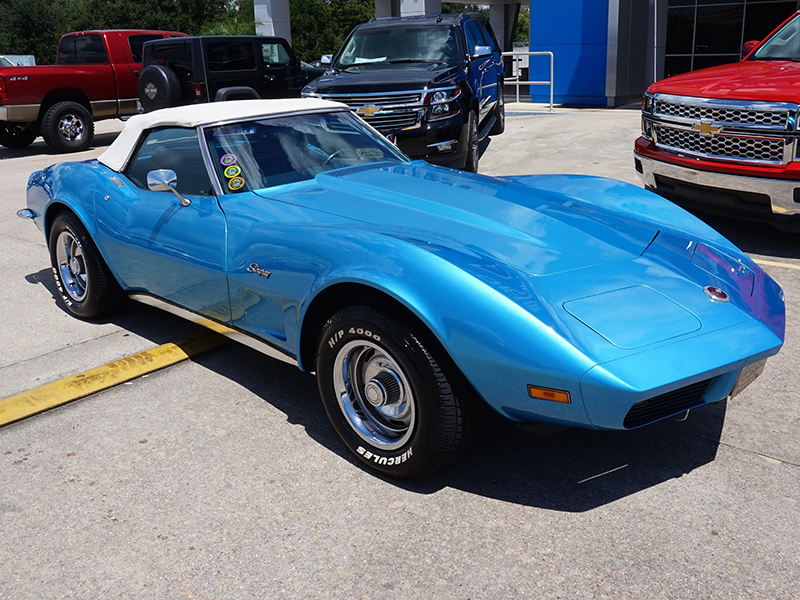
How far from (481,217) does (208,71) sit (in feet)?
34.9

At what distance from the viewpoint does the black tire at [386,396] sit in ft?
9.39

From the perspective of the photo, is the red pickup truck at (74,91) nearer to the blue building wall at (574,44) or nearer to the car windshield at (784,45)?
the blue building wall at (574,44)

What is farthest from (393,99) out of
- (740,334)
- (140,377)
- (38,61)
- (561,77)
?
(38,61)

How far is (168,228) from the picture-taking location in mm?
4102

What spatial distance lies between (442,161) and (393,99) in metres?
0.88

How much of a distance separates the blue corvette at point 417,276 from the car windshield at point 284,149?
0.4 inches

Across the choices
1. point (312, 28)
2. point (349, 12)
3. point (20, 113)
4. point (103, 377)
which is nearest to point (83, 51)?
point (20, 113)

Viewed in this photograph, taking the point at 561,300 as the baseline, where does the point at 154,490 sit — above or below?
below

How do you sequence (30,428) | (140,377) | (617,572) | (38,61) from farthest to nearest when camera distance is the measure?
(38,61), (140,377), (30,428), (617,572)

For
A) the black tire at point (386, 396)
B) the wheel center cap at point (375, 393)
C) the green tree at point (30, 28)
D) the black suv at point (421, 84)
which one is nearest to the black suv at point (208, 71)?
the black suv at point (421, 84)

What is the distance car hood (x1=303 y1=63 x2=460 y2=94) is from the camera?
8.70 meters

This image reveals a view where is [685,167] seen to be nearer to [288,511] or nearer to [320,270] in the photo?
[320,270]

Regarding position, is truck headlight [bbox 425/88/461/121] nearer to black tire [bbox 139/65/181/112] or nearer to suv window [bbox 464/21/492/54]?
suv window [bbox 464/21/492/54]

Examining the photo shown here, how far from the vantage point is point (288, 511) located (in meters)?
2.99
